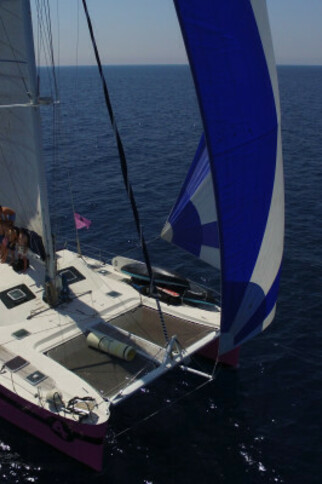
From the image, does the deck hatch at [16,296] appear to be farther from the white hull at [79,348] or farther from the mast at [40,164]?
the mast at [40,164]

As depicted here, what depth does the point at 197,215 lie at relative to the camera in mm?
17984

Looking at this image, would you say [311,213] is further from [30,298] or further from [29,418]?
[29,418]

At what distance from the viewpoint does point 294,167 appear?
4612 centimetres

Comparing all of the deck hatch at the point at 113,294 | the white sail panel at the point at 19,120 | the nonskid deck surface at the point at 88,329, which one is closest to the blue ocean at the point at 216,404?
the nonskid deck surface at the point at 88,329

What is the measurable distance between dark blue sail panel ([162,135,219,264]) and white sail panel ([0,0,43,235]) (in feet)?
17.7

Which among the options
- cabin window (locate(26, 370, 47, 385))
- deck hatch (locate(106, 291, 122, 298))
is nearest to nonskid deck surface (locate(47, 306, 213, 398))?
cabin window (locate(26, 370, 47, 385))

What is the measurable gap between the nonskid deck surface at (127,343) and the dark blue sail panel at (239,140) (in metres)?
3.73

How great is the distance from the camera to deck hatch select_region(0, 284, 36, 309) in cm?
1755

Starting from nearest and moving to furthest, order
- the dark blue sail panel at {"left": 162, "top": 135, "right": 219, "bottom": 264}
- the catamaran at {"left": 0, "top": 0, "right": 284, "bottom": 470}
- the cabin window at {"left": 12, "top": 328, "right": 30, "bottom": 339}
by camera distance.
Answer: the catamaran at {"left": 0, "top": 0, "right": 284, "bottom": 470} → the cabin window at {"left": 12, "top": 328, "right": 30, "bottom": 339} → the dark blue sail panel at {"left": 162, "top": 135, "right": 219, "bottom": 264}

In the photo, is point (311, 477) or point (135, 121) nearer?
point (311, 477)

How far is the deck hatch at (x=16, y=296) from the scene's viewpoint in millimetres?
17548

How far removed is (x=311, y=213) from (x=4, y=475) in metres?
27.4

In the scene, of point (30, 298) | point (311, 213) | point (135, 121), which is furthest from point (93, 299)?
point (135, 121)

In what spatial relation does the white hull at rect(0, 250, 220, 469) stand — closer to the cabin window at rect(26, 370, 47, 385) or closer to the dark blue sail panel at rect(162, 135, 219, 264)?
the cabin window at rect(26, 370, 47, 385)
